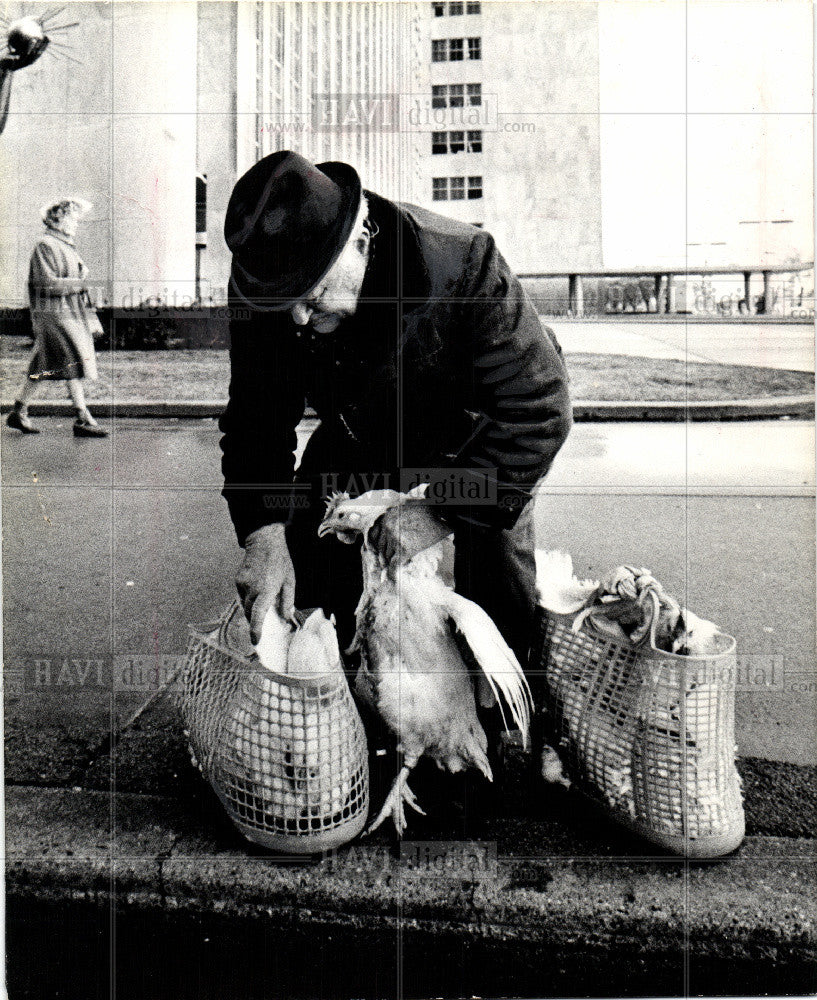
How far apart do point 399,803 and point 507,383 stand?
1126 mm

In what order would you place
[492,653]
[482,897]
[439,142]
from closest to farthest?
[482,897] < [492,653] < [439,142]

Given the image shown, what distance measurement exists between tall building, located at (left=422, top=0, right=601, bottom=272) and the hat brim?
293 mm

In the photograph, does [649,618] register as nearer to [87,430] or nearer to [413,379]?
[413,379]

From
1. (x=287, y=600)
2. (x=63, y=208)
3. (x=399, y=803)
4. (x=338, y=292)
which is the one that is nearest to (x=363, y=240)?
(x=338, y=292)

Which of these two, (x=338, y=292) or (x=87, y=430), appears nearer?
(x=338, y=292)

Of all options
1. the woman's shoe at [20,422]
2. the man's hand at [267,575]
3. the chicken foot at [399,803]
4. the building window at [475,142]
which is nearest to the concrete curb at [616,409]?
the woman's shoe at [20,422]

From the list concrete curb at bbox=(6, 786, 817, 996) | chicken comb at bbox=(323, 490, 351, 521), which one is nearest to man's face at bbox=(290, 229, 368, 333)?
→ chicken comb at bbox=(323, 490, 351, 521)

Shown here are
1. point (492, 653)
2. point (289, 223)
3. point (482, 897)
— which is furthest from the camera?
point (492, 653)

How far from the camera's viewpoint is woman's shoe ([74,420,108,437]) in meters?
2.46

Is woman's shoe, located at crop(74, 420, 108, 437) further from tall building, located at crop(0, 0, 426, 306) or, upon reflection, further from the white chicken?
the white chicken

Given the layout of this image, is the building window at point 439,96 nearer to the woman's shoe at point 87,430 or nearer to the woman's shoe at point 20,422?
the woman's shoe at point 87,430

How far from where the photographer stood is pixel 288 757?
2.15 meters

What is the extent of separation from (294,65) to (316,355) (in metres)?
0.80

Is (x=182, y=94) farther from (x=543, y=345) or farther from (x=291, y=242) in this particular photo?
(x=543, y=345)
